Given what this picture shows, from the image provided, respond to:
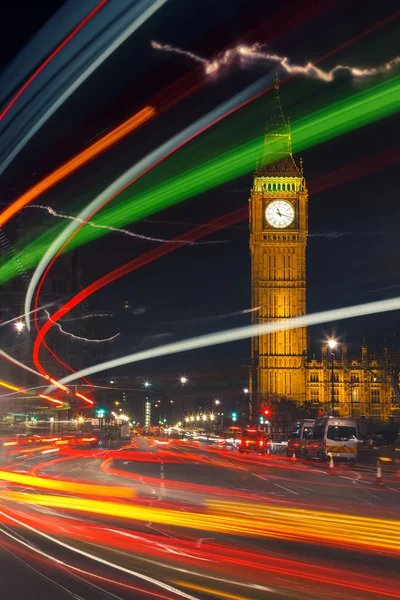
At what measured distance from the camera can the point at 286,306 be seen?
14750 centimetres

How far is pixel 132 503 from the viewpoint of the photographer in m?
18.4

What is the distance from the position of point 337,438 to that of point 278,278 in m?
104

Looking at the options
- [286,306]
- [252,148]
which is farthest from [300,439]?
[286,306]

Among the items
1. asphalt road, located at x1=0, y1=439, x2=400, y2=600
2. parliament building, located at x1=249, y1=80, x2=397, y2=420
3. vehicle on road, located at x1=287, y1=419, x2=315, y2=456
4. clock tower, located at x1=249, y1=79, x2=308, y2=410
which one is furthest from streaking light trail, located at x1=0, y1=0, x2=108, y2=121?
clock tower, located at x1=249, y1=79, x2=308, y2=410

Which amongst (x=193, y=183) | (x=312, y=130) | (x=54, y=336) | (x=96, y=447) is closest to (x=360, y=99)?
(x=312, y=130)

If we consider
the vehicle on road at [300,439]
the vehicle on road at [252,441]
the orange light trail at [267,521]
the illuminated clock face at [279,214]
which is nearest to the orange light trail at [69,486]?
the orange light trail at [267,521]

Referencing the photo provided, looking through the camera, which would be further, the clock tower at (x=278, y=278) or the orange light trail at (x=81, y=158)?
the clock tower at (x=278, y=278)

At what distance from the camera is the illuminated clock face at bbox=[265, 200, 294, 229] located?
149375 mm

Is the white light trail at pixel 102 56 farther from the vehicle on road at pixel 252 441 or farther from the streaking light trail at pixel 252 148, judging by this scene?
the vehicle on road at pixel 252 441

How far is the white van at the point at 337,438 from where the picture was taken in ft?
143

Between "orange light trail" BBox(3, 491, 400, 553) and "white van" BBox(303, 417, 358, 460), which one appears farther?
"white van" BBox(303, 417, 358, 460)

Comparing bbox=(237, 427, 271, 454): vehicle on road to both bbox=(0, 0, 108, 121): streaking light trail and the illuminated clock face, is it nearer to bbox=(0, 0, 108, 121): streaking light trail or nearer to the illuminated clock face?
bbox=(0, 0, 108, 121): streaking light trail

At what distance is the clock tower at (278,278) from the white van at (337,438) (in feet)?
324

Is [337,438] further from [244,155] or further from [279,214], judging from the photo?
[279,214]
